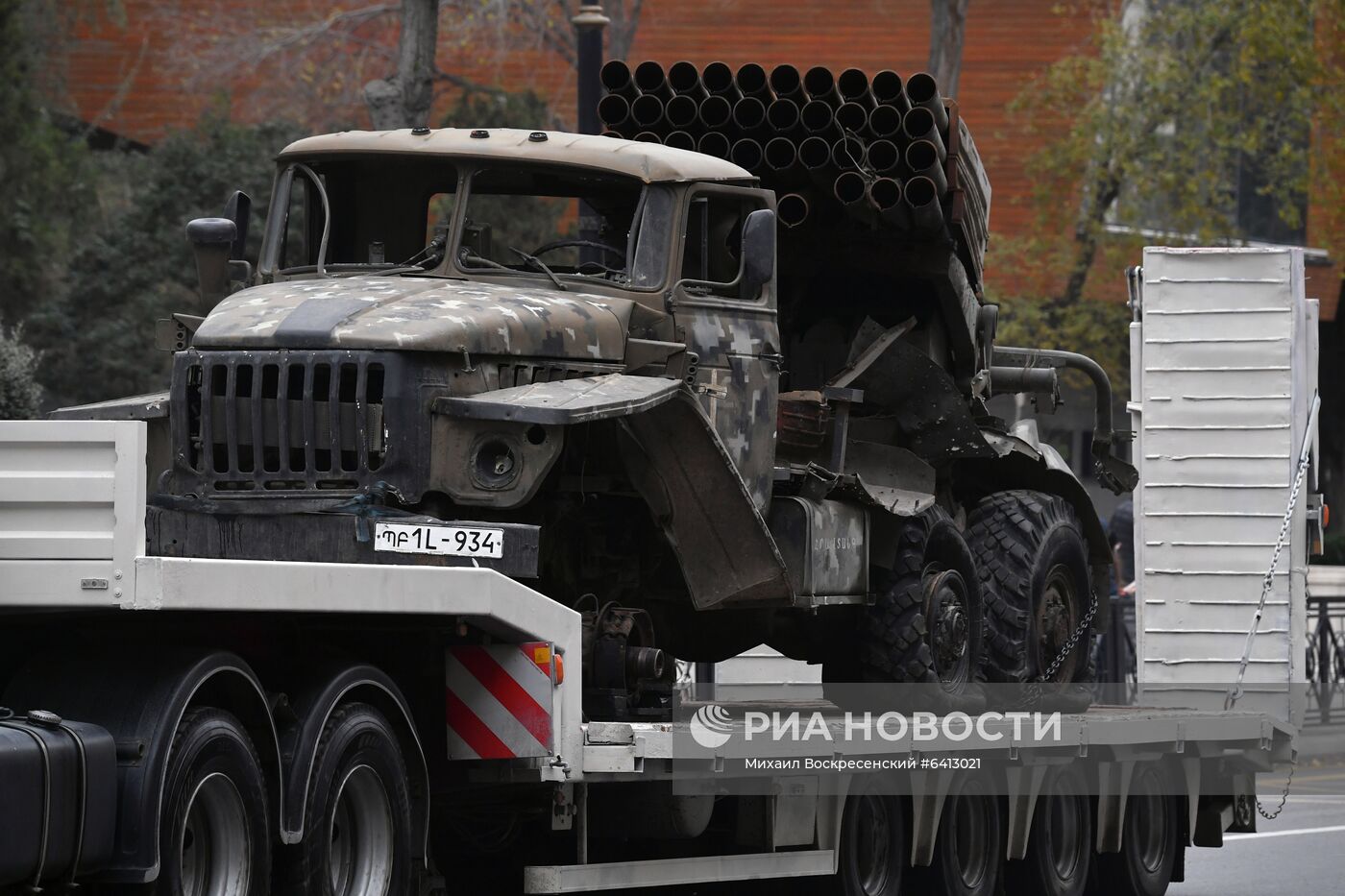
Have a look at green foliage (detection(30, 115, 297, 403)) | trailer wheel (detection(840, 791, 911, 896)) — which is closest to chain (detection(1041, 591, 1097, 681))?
trailer wheel (detection(840, 791, 911, 896))

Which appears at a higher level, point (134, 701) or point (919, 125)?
point (919, 125)

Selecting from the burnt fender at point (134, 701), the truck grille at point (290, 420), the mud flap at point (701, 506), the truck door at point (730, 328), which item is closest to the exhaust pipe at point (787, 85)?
the truck door at point (730, 328)

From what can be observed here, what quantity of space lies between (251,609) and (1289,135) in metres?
26.8

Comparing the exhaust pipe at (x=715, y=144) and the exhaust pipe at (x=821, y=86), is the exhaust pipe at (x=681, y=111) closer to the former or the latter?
the exhaust pipe at (x=715, y=144)

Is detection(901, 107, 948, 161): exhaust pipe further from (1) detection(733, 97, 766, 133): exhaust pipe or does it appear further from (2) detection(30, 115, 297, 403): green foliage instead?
(2) detection(30, 115, 297, 403): green foliage

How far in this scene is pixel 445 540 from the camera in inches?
350

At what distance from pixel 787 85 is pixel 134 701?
6261 mm

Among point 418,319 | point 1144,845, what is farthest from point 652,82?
point 1144,845

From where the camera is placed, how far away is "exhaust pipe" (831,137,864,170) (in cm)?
1212

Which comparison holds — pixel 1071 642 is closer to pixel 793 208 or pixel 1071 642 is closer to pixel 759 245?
pixel 793 208

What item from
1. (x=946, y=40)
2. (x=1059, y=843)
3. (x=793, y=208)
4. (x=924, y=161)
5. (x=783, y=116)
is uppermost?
(x=946, y=40)

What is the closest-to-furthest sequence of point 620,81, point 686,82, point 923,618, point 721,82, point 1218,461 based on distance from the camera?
point 923,618, point 721,82, point 686,82, point 620,81, point 1218,461

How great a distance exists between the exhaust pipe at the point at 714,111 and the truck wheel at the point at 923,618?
2154 mm

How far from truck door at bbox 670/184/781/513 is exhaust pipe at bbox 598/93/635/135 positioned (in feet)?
5.08
